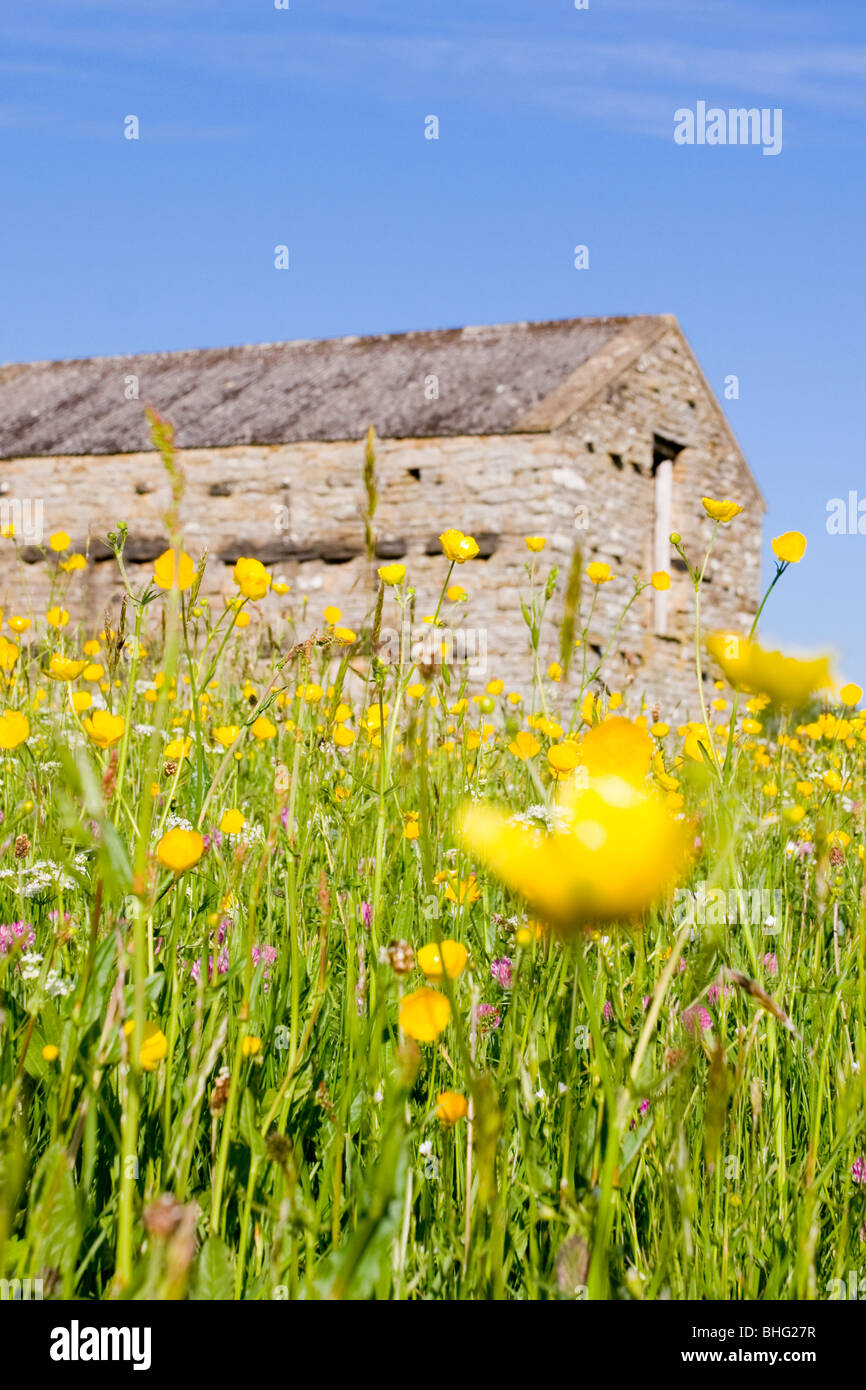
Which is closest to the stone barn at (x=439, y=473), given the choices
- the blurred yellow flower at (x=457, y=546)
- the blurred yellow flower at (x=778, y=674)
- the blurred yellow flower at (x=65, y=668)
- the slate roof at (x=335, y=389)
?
the slate roof at (x=335, y=389)

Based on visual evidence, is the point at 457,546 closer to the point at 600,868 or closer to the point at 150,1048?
the point at 150,1048

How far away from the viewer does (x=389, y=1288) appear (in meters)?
1.18

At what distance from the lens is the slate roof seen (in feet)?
42.3

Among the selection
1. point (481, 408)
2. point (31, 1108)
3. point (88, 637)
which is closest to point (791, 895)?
point (31, 1108)

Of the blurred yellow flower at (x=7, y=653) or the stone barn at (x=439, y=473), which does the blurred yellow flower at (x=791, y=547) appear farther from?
the stone barn at (x=439, y=473)

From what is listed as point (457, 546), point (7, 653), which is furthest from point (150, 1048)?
point (7, 653)

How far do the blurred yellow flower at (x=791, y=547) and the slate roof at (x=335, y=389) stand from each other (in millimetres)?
10345

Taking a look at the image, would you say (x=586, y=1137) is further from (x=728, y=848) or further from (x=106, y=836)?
(x=106, y=836)

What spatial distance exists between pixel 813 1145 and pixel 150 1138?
0.86 meters

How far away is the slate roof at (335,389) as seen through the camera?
12906 mm

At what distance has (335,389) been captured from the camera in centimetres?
1429

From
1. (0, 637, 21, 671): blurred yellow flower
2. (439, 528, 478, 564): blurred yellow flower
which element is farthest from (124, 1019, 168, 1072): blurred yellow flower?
(0, 637, 21, 671): blurred yellow flower

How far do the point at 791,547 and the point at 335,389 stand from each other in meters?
13.0

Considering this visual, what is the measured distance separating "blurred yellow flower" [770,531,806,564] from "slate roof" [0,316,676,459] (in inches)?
407
